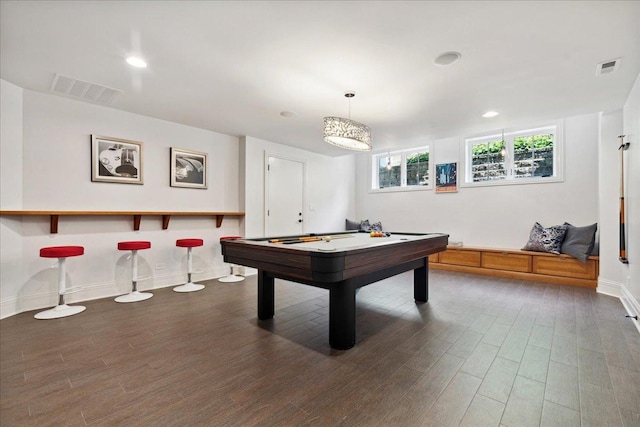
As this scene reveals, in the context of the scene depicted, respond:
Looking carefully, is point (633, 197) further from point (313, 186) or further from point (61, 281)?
point (61, 281)

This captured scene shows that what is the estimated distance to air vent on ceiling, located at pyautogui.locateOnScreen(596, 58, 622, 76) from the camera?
2.61 m

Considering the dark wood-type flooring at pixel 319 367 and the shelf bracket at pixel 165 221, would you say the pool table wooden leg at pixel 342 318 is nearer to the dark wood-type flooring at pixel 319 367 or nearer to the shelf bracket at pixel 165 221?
the dark wood-type flooring at pixel 319 367

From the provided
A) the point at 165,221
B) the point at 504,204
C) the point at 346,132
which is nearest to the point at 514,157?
the point at 504,204

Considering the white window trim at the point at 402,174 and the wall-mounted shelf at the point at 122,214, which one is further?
the white window trim at the point at 402,174

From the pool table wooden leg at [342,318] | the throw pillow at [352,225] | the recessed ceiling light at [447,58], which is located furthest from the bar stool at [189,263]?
the throw pillow at [352,225]

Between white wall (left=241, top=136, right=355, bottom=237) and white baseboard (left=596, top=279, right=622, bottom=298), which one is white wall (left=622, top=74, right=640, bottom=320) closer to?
white baseboard (left=596, top=279, right=622, bottom=298)

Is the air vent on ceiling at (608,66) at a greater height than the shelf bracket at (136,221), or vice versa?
the air vent on ceiling at (608,66)

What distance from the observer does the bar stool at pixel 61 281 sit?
3.03 metres

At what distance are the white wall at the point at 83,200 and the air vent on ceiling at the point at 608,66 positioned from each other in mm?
4940

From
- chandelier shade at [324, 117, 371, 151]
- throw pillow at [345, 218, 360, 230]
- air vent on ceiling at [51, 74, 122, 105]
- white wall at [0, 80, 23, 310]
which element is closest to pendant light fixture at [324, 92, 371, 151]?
chandelier shade at [324, 117, 371, 151]

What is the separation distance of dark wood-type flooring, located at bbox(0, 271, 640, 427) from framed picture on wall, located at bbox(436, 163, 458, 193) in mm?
3016

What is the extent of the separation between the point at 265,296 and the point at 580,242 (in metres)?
4.63

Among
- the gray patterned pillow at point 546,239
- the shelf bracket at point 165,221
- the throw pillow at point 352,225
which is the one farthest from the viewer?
the throw pillow at point 352,225

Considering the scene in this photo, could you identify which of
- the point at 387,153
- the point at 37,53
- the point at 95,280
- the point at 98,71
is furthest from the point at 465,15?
the point at 387,153
